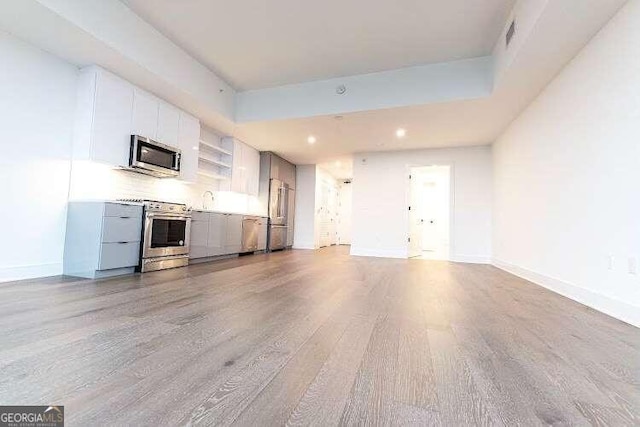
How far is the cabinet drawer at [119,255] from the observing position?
311 cm

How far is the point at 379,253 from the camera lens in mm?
6574

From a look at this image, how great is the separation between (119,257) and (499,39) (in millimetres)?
5035

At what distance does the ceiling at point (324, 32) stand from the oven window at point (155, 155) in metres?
1.36

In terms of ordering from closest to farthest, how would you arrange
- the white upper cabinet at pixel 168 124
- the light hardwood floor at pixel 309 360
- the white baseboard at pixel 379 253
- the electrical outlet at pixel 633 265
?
the light hardwood floor at pixel 309 360
the electrical outlet at pixel 633 265
the white upper cabinet at pixel 168 124
the white baseboard at pixel 379 253

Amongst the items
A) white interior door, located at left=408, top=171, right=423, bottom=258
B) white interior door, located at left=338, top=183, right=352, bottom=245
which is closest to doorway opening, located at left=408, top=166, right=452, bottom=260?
white interior door, located at left=338, top=183, right=352, bottom=245

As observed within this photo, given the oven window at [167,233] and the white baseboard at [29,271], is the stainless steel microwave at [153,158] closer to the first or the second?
the oven window at [167,233]

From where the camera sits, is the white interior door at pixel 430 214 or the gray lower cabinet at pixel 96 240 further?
the white interior door at pixel 430 214

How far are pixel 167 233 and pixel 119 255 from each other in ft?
2.24

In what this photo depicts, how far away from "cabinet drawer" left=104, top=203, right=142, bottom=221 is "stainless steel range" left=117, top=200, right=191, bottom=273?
8 centimetres

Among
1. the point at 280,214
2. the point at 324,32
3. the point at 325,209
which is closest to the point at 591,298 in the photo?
the point at 324,32

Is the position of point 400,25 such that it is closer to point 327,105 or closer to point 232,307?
point 327,105

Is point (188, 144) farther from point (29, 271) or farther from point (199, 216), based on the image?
point (29, 271)

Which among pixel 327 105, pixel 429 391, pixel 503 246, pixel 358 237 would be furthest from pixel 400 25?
pixel 358 237

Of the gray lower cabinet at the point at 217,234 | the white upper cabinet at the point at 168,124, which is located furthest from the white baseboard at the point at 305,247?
the white upper cabinet at the point at 168,124
